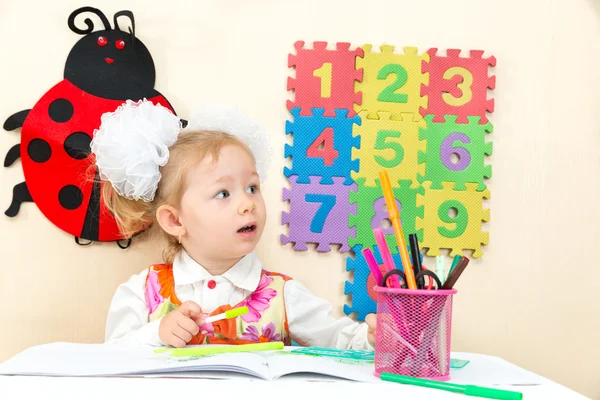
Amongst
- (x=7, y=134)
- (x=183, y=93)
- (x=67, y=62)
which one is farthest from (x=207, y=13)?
(x=7, y=134)

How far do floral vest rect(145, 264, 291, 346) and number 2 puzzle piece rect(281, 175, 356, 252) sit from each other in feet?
0.37

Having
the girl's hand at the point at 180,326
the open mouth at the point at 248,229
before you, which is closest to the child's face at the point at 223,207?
the open mouth at the point at 248,229

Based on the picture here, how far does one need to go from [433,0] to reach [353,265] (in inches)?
23.1

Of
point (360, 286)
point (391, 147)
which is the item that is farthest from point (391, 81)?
point (360, 286)

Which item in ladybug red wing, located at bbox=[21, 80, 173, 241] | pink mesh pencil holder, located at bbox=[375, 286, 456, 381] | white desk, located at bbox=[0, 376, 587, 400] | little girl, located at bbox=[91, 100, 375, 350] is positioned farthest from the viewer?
A: ladybug red wing, located at bbox=[21, 80, 173, 241]

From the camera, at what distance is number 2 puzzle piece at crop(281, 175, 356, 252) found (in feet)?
3.93

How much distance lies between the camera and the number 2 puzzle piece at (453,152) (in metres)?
1.21

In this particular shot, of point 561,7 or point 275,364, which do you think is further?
point 561,7

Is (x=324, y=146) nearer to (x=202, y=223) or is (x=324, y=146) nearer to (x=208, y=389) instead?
(x=202, y=223)

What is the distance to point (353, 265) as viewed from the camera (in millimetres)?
1197

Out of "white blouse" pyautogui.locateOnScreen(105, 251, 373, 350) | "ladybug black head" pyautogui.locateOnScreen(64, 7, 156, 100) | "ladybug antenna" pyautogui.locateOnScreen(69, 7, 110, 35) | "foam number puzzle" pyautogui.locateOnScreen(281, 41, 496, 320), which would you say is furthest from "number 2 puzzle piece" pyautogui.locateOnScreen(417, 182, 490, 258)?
"ladybug antenna" pyautogui.locateOnScreen(69, 7, 110, 35)

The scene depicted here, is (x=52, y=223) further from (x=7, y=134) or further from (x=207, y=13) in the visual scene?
(x=207, y=13)

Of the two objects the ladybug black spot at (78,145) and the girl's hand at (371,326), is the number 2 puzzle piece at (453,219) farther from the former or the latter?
the ladybug black spot at (78,145)

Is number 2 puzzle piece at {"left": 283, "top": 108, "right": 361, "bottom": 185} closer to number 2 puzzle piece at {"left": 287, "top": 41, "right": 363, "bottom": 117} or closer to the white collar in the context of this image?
number 2 puzzle piece at {"left": 287, "top": 41, "right": 363, "bottom": 117}
